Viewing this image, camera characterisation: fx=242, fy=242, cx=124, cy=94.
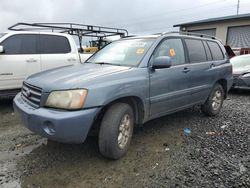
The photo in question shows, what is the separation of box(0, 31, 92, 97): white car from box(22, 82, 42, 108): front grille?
2.52m

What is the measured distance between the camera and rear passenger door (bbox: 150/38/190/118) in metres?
3.70

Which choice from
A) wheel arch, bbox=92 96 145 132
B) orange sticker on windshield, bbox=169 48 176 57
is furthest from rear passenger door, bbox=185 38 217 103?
wheel arch, bbox=92 96 145 132

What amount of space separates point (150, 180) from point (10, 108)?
4.55 m

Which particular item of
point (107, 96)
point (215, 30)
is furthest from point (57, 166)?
point (215, 30)

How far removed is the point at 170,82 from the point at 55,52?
12.2 ft

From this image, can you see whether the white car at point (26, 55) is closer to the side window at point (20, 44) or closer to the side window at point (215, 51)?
the side window at point (20, 44)

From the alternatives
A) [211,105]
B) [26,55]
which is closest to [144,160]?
[211,105]

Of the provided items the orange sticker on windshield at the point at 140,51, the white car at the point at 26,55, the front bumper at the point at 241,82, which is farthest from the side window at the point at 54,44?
the front bumper at the point at 241,82

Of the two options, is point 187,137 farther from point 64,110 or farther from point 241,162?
point 64,110

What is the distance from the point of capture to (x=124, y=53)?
13.3ft

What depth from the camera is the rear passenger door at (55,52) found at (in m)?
6.21

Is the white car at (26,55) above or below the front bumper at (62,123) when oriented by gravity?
above

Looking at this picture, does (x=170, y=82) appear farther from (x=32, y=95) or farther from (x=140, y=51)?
(x=32, y=95)

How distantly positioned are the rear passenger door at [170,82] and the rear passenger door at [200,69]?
22 centimetres
